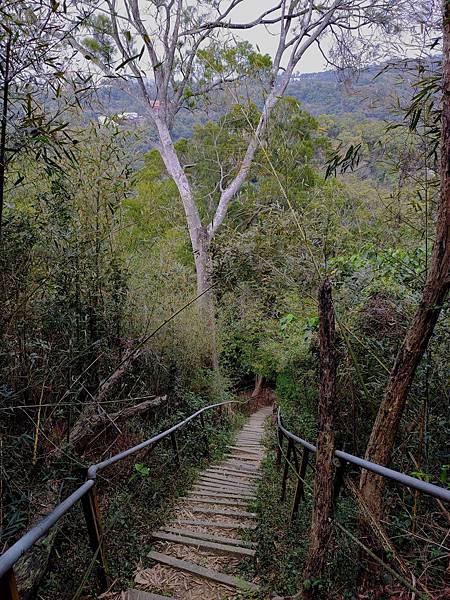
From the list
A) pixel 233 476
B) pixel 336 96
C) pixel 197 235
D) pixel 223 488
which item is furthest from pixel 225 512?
pixel 336 96

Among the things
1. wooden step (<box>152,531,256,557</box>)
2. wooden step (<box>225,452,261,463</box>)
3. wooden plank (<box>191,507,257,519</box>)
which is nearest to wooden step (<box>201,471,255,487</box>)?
wooden plank (<box>191,507,257,519</box>)

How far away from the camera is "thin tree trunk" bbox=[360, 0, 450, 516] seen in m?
2.22

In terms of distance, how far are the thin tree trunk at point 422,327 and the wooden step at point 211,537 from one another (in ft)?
4.31

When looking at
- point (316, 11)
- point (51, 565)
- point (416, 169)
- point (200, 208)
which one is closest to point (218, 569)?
point (51, 565)

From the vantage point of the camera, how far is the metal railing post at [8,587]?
137cm

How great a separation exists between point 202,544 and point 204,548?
0.11 feet

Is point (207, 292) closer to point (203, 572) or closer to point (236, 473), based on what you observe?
point (236, 473)

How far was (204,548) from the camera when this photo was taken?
315 centimetres

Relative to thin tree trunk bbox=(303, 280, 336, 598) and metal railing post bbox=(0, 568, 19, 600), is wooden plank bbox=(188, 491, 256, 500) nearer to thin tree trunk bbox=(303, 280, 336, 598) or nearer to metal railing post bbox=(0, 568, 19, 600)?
thin tree trunk bbox=(303, 280, 336, 598)

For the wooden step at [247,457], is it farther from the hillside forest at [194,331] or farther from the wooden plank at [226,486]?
the wooden plank at [226,486]

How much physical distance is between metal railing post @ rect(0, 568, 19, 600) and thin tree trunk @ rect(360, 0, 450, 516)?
5.83 ft

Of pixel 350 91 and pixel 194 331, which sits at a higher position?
pixel 350 91

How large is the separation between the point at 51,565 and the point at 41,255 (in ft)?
7.40

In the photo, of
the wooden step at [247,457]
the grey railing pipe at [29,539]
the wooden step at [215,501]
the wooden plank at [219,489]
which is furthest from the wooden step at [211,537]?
the wooden step at [247,457]
